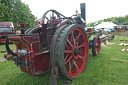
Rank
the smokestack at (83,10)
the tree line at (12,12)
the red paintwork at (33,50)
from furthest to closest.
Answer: the tree line at (12,12) < the smokestack at (83,10) < the red paintwork at (33,50)

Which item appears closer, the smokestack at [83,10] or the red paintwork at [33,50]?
the red paintwork at [33,50]

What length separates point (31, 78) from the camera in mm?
2998

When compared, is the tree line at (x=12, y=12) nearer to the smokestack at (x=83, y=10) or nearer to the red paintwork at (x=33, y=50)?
the smokestack at (x=83, y=10)

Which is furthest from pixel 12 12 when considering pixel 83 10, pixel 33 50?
pixel 33 50

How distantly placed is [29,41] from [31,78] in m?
1.42

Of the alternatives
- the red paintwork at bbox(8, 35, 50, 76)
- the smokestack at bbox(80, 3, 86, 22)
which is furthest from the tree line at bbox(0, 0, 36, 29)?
the red paintwork at bbox(8, 35, 50, 76)

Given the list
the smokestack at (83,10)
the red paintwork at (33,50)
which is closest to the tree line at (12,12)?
the smokestack at (83,10)

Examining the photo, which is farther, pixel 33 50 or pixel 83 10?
pixel 83 10

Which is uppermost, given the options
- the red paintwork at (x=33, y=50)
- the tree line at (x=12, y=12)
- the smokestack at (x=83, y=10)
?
the tree line at (x=12, y=12)

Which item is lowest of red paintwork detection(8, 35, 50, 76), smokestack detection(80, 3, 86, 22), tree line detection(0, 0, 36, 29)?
red paintwork detection(8, 35, 50, 76)

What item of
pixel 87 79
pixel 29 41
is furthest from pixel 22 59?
pixel 87 79

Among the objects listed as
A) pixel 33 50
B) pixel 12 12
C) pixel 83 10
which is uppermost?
pixel 12 12

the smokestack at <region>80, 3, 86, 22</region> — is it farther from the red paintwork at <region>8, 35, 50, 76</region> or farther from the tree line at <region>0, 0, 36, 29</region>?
the tree line at <region>0, 0, 36, 29</region>

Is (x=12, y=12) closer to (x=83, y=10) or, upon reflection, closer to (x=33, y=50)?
(x=83, y=10)
